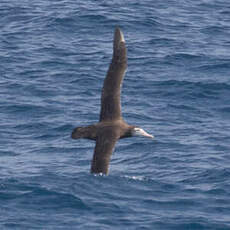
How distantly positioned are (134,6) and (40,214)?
23.3 m

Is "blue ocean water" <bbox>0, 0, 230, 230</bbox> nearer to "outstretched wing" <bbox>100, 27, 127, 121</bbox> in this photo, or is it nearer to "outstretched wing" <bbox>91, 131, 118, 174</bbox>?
"outstretched wing" <bbox>91, 131, 118, 174</bbox>

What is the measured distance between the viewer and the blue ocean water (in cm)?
2239

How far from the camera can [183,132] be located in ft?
93.2

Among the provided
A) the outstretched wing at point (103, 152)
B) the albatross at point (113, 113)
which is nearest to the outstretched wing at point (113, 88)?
the albatross at point (113, 113)

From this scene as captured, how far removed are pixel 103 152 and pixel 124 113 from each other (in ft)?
29.8

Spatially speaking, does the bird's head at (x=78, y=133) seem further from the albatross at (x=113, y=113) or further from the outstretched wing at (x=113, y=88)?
the outstretched wing at (x=113, y=88)

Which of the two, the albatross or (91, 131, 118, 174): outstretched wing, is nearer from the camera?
(91, 131, 118, 174): outstretched wing

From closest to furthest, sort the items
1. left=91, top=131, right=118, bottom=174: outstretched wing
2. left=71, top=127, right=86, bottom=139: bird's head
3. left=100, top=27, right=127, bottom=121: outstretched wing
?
left=91, top=131, right=118, bottom=174: outstretched wing, left=71, top=127, right=86, bottom=139: bird's head, left=100, top=27, right=127, bottom=121: outstretched wing

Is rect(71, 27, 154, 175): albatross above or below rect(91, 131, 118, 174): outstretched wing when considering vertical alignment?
above

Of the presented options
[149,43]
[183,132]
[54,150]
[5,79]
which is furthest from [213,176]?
[149,43]

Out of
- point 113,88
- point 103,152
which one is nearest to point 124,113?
point 113,88

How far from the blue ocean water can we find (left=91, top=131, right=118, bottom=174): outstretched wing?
5.36 feet

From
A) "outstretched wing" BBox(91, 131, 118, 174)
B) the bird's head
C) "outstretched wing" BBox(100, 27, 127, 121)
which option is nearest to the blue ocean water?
"outstretched wing" BBox(91, 131, 118, 174)

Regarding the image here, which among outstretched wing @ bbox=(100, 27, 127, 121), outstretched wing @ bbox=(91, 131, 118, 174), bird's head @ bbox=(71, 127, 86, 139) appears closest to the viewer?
outstretched wing @ bbox=(91, 131, 118, 174)
